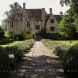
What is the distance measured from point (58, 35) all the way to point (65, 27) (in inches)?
466

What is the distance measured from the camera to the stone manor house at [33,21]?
91.3m

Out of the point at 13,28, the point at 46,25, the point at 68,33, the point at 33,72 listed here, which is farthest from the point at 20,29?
the point at 33,72

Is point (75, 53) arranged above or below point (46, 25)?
above

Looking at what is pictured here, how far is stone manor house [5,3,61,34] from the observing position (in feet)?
300

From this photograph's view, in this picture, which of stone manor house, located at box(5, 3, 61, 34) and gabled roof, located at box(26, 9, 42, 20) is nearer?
stone manor house, located at box(5, 3, 61, 34)

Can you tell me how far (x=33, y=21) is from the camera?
92875 millimetres

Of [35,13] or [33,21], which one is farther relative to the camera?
[35,13]

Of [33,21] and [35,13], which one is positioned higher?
[35,13]

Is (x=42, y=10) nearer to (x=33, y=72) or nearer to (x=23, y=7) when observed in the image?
(x=23, y=7)

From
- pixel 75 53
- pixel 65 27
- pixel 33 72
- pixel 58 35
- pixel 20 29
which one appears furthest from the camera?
pixel 20 29

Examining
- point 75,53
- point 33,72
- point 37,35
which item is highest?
point 75,53

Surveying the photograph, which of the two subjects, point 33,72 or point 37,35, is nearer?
point 33,72

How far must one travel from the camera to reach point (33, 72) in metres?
15.8

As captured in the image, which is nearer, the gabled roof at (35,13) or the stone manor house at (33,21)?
the stone manor house at (33,21)
